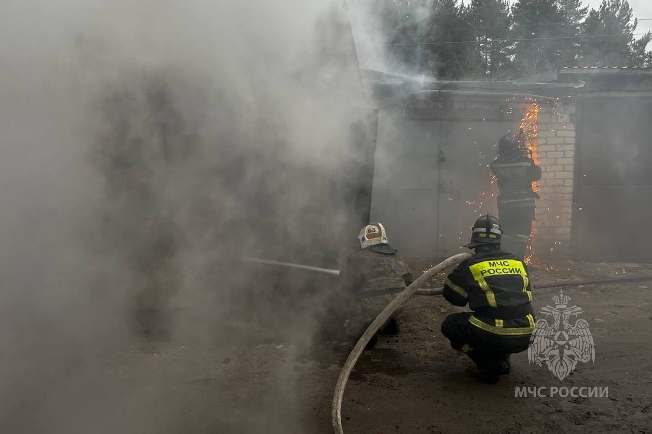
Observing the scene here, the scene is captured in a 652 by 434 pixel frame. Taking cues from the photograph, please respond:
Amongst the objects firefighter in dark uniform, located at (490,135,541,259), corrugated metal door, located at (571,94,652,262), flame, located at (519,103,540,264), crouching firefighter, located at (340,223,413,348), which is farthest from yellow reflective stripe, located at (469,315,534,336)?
corrugated metal door, located at (571,94,652,262)

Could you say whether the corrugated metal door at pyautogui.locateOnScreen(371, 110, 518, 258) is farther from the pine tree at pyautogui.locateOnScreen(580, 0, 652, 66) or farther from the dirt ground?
the pine tree at pyautogui.locateOnScreen(580, 0, 652, 66)

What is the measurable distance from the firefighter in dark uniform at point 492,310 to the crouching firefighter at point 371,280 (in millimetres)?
597

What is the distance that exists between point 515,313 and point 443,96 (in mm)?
4240

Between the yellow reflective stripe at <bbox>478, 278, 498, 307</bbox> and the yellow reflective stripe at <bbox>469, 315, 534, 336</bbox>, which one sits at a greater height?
the yellow reflective stripe at <bbox>478, 278, 498, 307</bbox>

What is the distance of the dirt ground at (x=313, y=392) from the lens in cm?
266

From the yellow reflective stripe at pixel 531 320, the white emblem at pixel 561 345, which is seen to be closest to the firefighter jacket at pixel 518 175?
the white emblem at pixel 561 345

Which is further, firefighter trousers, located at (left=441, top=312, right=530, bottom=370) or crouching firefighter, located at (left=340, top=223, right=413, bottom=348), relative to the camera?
crouching firefighter, located at (left=340, top=223, right=413, bottom=348)

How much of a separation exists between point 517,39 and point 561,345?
694 inches

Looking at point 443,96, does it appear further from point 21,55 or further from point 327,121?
point 21,55

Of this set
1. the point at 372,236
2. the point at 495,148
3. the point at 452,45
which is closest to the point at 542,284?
the point at 495,148

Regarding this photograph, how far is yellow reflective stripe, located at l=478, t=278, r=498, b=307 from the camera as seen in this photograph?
3127 mm

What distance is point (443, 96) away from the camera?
21.6 feet

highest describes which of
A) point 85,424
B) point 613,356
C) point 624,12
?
point 624,12

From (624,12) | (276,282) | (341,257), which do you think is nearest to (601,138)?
(341,257)
